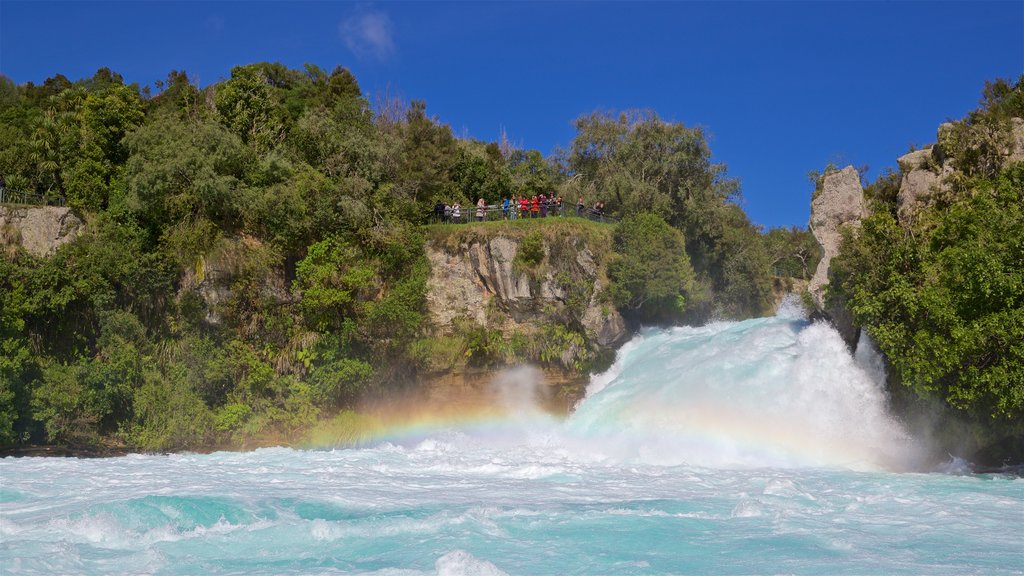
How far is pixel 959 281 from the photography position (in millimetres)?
22172

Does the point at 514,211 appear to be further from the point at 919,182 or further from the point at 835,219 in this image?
the point at 919,182

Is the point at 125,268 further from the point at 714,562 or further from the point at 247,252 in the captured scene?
the point at 714,562

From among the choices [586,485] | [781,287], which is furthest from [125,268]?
[781,287]

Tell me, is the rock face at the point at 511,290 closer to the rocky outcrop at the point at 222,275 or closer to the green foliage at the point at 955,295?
the rocky outcrop at the point at 222,275

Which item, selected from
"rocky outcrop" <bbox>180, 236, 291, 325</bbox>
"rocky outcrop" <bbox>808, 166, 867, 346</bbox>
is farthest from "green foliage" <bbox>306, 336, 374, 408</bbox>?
"rocky outcrop" <bbox>808, 166, 867, 346</bbox>

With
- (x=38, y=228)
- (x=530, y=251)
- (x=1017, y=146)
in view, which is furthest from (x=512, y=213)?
(x=1017, y=146)

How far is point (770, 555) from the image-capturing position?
46.5 ft

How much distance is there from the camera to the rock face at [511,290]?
33469 mm

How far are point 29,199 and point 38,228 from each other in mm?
3368

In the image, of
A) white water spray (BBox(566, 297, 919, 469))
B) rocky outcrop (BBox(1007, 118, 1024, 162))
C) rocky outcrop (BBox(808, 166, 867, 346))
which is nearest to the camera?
rocky outcrop (BBox(1007, 118, 1024, 162))

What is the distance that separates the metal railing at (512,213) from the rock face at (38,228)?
1484cm

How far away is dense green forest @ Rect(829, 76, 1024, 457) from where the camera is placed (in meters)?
21.6

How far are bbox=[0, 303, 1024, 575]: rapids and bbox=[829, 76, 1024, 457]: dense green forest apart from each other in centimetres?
222

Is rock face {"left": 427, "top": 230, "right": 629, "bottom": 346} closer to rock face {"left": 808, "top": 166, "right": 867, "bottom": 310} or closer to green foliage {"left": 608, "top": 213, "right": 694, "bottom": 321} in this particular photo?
green foliage {"left": 608, "top": 213, "right": 694, "bottom": 321}
